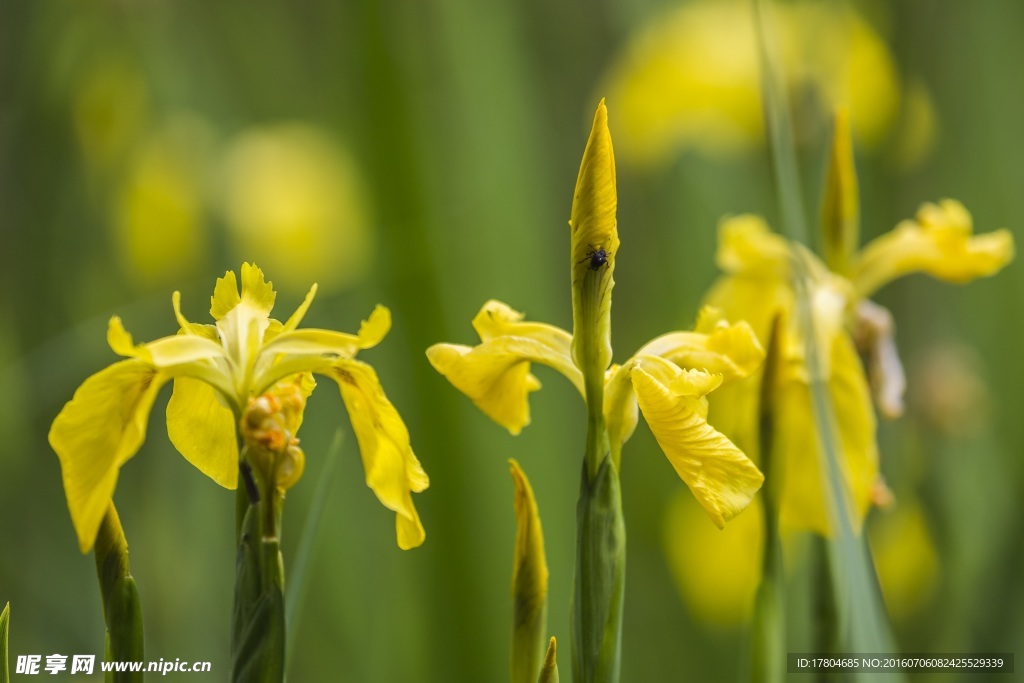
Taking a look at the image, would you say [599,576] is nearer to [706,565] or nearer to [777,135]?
[777,135]

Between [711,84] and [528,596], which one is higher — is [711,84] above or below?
above

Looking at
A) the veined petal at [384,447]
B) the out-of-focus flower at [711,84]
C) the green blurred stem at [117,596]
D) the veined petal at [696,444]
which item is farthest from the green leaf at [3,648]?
the out-of-focus flower at [711,84]

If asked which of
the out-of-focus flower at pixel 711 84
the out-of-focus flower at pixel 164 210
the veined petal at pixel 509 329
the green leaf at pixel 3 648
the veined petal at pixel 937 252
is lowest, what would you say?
the green leaf at pixel 3 648

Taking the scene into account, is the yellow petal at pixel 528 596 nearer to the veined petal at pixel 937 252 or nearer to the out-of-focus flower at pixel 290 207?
the veined petal at pixel 937 252

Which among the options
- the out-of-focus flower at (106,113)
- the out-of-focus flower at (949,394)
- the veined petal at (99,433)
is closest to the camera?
the veined petal at (99,433)

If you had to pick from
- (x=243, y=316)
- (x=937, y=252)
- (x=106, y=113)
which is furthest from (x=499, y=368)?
(x=106, y=113)

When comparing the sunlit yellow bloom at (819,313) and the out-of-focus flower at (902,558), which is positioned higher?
the sunlit yellow bloom at (819,313)
